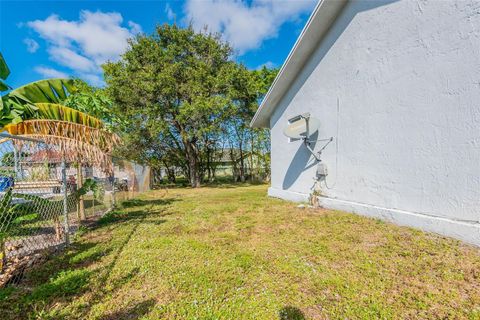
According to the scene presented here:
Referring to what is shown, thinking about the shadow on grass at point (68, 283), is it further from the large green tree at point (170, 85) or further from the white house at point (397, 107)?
the large green tree at point (170, 85)

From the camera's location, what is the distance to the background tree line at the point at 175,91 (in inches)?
665

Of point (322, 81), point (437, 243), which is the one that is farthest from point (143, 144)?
point (437, 243)

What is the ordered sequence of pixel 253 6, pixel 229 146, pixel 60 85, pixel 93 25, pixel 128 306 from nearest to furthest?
pixel 128 306 < pixel 60 85 < pixel 253 6 < pixel 93 25 < pixel 229 146

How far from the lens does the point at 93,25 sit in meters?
14.4

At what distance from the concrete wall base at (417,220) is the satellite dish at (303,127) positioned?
2.24m

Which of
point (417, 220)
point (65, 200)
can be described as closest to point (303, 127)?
point (417, 220)

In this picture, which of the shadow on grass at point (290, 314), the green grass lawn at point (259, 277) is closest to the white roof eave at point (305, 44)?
the green grass lawn at point (259, 277)

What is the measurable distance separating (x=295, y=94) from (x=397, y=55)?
413cm

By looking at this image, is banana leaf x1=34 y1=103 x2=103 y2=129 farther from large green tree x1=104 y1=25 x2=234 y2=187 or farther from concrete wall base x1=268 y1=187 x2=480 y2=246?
large green tree x1=104 y1=25 x2=234 y2=187

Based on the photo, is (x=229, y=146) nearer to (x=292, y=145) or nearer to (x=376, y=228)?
(x=292, y=145)

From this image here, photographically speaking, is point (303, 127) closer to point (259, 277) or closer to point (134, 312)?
point (259, 277)

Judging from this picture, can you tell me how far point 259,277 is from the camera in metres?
3.32

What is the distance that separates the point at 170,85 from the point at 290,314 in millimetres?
17266

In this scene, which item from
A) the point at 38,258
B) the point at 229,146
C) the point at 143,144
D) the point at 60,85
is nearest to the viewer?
the point at 38,258
